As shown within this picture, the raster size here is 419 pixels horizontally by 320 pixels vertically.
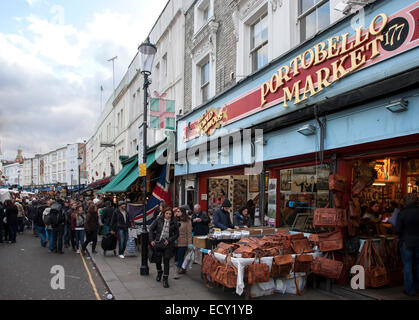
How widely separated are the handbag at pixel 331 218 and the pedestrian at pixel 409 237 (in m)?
1.01

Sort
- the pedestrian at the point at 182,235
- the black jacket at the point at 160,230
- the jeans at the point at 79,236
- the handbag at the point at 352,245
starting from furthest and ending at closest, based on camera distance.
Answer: the jeans at the point at 79,236, the pedestrian at the point at 182,235, the black jacket at the point at 160,230, the handbag at the point at 352,245

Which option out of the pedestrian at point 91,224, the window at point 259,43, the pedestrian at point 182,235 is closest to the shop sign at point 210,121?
the window at point 259,43

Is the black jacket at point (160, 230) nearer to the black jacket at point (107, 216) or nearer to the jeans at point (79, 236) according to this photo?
the black jacket at point (107, 216)

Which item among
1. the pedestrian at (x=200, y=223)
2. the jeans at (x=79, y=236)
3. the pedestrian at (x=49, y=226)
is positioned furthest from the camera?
the jeans at (x=79, y=236)

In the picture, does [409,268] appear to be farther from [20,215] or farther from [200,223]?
[20,215]

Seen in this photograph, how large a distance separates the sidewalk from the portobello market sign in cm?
402

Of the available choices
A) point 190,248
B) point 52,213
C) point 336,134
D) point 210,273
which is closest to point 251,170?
point 190,248

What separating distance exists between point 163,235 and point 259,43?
6.35 meters

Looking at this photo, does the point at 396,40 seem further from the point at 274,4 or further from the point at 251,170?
the point at 251,170

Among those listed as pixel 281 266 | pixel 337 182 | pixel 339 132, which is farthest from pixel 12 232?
pixel 339 132

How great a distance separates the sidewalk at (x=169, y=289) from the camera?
6.41m

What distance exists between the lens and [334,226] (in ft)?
21.0

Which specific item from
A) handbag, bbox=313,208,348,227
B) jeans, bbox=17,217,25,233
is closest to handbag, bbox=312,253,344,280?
handbag, bbox=313,208,348,227

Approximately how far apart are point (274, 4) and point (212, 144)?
4808 millimetres
